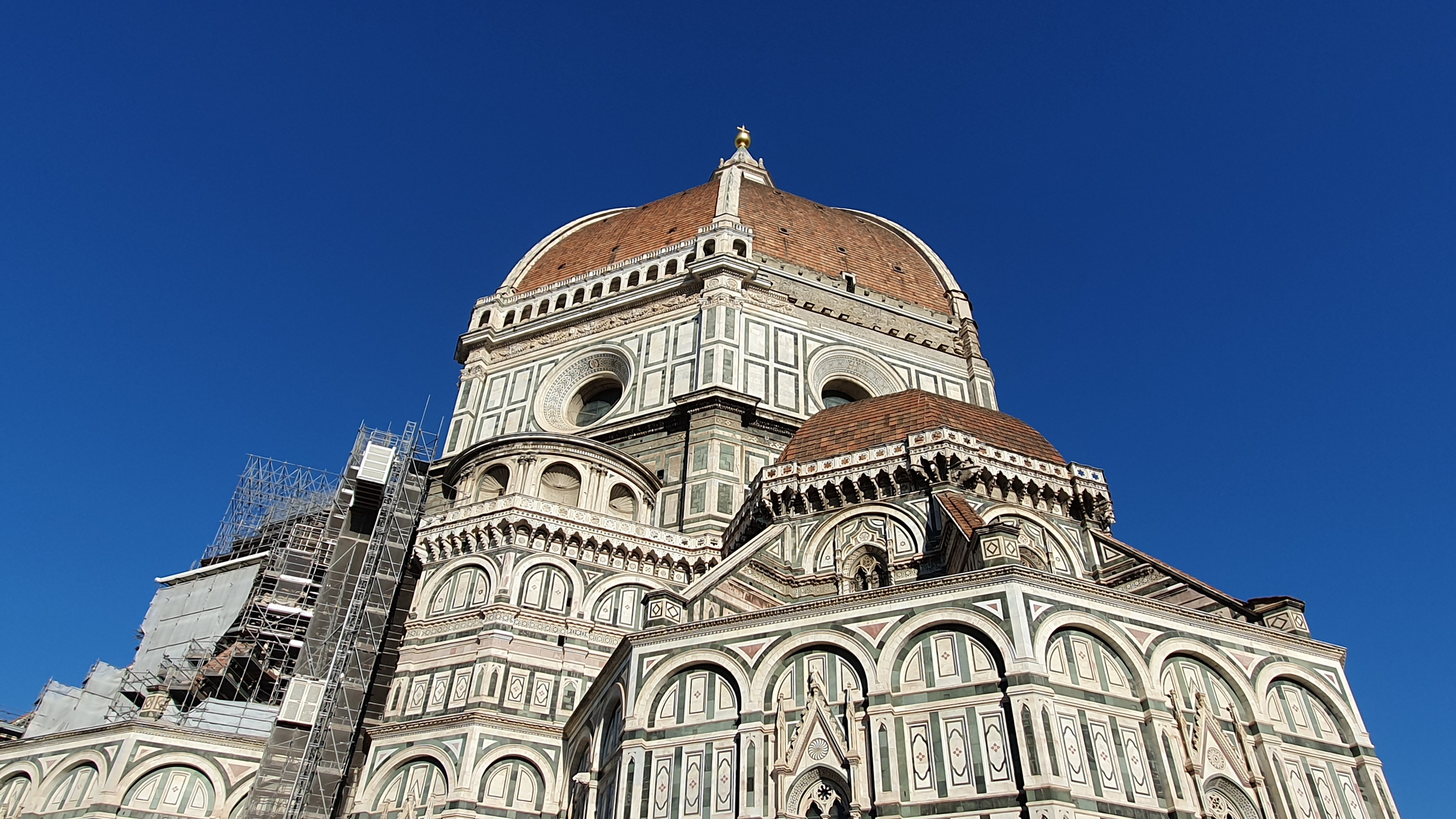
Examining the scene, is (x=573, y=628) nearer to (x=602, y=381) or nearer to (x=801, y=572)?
(x=801, y=572)

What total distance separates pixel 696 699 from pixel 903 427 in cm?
915

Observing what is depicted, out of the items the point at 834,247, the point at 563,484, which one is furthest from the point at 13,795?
the point at 834,247

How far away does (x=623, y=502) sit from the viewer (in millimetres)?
25297

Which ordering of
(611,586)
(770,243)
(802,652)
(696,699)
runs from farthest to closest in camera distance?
(770,243) → (611,586) → (696,699) → (802,652)

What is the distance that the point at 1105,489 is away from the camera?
71.8ft

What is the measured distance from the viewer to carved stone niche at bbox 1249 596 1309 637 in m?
17.1

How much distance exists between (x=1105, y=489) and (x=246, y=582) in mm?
23002

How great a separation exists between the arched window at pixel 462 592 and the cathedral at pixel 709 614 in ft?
0.27

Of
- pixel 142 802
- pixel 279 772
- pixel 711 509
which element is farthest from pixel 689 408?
pixel 142 802

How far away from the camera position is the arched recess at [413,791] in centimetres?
1892

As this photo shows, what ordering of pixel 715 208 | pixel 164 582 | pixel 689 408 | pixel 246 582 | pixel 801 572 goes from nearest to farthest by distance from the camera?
pixel 801 572 < pixel 689 408 < pixel 246 582 < pixel 164 582 < pixel 715 208

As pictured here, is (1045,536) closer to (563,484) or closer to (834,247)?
(563,484)

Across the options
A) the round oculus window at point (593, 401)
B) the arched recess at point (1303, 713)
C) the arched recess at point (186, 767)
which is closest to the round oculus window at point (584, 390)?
the round oculus window at point (593, 401)

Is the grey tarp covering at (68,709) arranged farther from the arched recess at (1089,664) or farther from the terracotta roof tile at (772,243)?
the arched recess at (1089,664)
